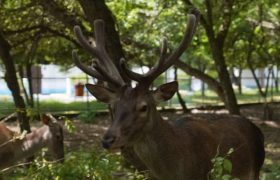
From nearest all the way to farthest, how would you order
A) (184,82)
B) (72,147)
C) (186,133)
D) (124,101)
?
(124,101), (186,133), (72,147), (184,82)

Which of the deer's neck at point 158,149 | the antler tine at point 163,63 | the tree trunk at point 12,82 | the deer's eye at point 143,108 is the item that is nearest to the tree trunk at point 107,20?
the antler tine at point 163,63

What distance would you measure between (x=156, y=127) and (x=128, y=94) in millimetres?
486

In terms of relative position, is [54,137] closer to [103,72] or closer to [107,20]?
[107,20]

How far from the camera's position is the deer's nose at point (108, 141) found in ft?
13.5

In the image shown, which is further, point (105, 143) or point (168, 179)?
point (168, 179)

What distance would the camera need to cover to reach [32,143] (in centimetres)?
927

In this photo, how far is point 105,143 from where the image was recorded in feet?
13.5

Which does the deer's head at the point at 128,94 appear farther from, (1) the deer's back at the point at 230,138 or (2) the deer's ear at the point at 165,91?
(1) the deer's back at the point at 230,138

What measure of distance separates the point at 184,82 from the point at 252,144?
86.8 feet

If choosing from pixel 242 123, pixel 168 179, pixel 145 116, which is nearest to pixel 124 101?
pixel 145 116

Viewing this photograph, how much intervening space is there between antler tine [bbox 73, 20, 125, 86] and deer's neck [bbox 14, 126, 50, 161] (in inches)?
167

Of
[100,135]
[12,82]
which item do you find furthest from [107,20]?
[100,135]

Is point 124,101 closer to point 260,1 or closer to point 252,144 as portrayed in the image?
point 252,144

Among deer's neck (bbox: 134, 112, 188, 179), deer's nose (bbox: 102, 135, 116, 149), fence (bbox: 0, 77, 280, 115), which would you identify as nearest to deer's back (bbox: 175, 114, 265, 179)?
deer's neck (bbox: 134, 112, 188, 179)
